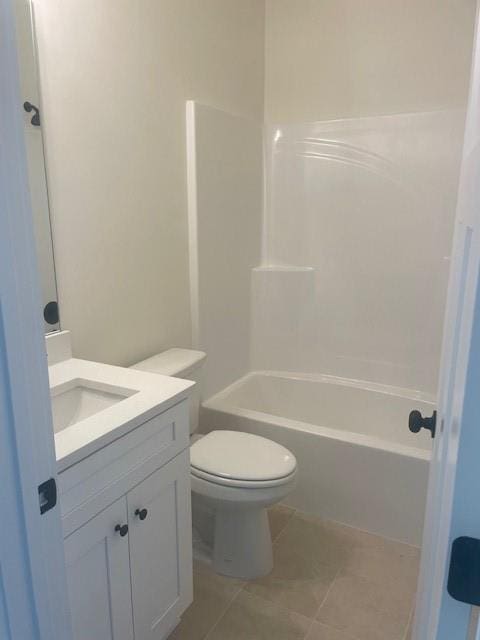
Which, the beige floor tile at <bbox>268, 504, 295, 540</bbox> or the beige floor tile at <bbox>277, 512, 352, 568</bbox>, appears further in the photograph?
the beige floor tile at <bbox>268, 504, 295, 540</bbox>

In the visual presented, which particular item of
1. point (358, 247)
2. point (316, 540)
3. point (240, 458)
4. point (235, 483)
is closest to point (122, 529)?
point (235, 483)

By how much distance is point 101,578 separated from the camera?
3.79 feet

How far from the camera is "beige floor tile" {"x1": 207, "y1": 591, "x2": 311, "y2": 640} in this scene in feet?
5.16

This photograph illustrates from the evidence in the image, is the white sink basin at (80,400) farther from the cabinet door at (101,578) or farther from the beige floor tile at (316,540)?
the beige floor tile at (316,540)

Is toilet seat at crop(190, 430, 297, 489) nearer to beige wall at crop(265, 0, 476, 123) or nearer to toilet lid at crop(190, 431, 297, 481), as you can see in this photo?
toilet lid at crop(190, 431, 297, 481)

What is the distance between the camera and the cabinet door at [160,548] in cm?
127

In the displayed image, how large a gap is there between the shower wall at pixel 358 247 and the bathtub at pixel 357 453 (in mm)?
167

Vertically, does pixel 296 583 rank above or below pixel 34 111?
below

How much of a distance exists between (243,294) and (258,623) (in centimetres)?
165

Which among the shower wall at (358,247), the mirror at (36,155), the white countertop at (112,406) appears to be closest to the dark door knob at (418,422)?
the white countertop at (112,406)

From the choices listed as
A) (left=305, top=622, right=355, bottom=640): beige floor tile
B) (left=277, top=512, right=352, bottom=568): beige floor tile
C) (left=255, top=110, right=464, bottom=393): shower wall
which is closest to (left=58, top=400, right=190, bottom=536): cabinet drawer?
(left=305, top=622, right=355, bottom=640): beige floor tile

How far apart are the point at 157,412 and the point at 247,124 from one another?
1854 millimetres

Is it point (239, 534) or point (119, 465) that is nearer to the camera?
point (119, 465)

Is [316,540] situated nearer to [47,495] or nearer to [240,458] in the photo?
[240,458]
